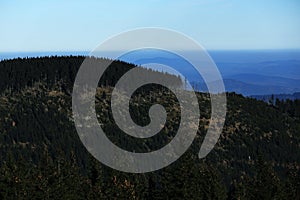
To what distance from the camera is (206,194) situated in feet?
236

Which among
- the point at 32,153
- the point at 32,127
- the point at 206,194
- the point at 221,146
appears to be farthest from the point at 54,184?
the point at 221,146

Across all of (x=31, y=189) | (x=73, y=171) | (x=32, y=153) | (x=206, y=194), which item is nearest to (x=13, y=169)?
(x=31, y=189)

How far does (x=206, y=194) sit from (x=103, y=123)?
414ft

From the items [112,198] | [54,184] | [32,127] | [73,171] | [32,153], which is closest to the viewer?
[112,198]

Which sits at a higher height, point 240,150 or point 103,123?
point 103,123

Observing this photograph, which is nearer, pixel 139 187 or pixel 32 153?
pixel 139 187

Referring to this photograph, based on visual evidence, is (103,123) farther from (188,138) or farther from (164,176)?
(164,176)

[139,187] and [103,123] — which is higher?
[103,123]

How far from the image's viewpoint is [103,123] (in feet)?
639

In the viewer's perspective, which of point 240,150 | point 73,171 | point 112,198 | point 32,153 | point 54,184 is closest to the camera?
point 112,198

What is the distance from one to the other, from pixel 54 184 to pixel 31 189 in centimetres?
377

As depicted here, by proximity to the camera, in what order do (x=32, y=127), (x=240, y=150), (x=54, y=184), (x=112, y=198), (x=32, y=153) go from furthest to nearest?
1. (x=240, y=150)
2. (x=32, y=127)
3. (x=32, y=153)
4. (x=54, y=184)
5. (x=112, y=198)

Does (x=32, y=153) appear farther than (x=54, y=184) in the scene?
Yes

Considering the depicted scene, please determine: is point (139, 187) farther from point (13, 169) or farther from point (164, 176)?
point (13, 169)
